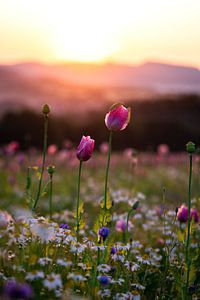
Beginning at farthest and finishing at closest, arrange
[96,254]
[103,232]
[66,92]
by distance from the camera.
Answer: [66,92]
[96,254]
[103,232]

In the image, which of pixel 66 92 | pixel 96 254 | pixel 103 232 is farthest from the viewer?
pixel 66 92

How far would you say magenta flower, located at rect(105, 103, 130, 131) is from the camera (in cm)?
332

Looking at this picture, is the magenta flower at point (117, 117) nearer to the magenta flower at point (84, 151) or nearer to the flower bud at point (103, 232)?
the magenta flower at point (84, 151)

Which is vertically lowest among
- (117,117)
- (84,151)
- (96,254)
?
(96,254)

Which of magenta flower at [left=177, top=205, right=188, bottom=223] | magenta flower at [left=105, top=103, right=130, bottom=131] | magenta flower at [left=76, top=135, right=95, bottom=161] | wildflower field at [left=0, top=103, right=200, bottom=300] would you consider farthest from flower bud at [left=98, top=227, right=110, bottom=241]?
magenta flower at [left=177, top=205, right=188, bottom=223]

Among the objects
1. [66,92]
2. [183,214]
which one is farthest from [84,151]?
[66,92]

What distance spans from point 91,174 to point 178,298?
7.35m

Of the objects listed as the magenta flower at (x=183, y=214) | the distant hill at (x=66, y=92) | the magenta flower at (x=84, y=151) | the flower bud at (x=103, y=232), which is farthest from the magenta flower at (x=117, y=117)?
the distant hill at (x=66, y=92)

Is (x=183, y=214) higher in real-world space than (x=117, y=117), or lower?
lower

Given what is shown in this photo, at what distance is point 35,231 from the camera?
9.71 feet

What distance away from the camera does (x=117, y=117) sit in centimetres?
332

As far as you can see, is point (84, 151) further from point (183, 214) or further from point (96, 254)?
point (183, 214)

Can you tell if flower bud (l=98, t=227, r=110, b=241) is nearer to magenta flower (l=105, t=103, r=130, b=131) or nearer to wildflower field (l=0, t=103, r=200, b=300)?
wildflower field (l=0, t=103, r=200, b=300)

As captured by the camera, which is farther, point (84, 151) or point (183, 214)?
point (183, 214)
